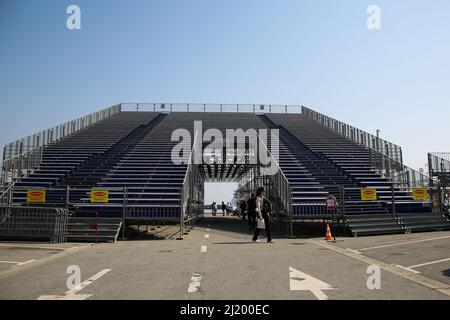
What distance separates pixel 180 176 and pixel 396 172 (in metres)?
12.8

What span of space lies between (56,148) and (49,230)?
49.0 feet

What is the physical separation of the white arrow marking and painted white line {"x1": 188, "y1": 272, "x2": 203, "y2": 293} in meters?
1.57

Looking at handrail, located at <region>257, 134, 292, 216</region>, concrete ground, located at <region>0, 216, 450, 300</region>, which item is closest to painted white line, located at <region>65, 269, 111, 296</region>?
concrete ground, located at <region>0, 216, 450, 300</region>

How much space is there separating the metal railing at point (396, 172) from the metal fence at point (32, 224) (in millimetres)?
16796

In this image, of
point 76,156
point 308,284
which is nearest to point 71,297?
point 308,284

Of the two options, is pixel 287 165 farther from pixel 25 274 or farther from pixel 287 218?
pixel 25 274

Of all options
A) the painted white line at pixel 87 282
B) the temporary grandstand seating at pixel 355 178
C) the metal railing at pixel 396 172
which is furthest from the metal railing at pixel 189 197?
the metal railing at pixel 396 172

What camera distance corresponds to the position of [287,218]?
16.1 metres

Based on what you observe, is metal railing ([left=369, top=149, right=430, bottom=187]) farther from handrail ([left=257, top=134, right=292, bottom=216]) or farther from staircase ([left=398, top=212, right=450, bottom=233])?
handrail ([left=257, top=134, right=292, bottom=216])

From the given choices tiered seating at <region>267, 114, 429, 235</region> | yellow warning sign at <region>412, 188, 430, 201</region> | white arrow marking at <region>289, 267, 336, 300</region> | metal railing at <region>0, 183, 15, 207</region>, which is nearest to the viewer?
white arrow marking at <region>289, 267, 336, 300</region>

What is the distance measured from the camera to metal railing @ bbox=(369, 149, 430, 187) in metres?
19.9

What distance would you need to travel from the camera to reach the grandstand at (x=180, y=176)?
15547mm

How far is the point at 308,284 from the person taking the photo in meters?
6.24
